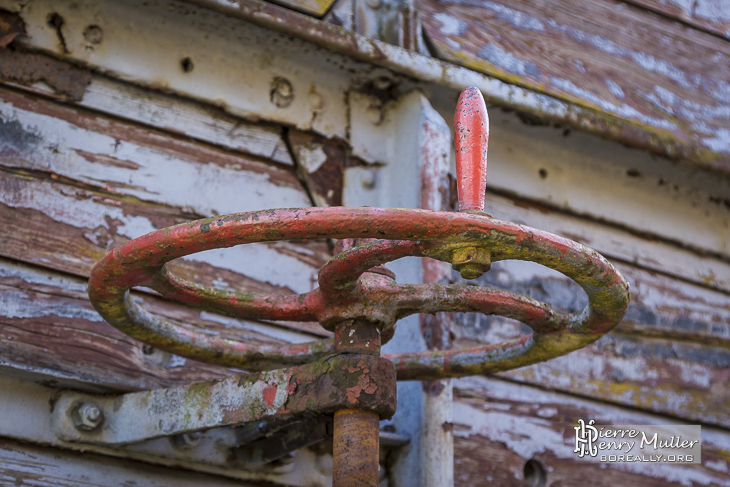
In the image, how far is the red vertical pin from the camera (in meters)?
1.09

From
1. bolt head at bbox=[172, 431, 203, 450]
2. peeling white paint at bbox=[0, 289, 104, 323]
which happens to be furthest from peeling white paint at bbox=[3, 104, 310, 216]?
bolt head at bbox=[172, 431, 203, 450]

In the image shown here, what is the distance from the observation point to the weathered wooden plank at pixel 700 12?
96.0 inches

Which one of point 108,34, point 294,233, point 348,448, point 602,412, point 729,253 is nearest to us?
point 294,233

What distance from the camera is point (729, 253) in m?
2.41

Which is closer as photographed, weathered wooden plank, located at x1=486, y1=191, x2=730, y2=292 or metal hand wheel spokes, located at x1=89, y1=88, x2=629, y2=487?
metal hand wheel spokes, located at x1=89, y1=88, x2=629, y2=487

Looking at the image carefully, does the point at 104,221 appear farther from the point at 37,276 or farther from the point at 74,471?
the point at 74,471

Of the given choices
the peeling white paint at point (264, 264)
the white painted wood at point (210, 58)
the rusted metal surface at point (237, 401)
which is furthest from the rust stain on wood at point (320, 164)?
the rusted metal surface at point (237, 401)

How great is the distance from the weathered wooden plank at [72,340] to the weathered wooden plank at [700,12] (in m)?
1.63

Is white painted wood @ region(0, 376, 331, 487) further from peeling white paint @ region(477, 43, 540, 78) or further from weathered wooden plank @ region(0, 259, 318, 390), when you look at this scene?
peeling white paint @ region(477, 43, 540, 78)

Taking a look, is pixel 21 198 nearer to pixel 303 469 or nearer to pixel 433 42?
pixel 303 469

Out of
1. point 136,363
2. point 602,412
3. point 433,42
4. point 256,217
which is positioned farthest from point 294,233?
point 602,412

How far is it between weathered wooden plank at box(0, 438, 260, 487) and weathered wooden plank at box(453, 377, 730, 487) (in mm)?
589

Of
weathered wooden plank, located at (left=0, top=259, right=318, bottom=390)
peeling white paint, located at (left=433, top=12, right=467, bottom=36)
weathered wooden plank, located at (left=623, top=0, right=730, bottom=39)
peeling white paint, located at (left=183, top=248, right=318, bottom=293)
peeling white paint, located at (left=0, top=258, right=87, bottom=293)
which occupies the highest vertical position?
weathered wooden plank, located at (left=623, top=0, right=730, bottom=39)

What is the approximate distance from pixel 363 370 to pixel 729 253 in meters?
1.59
